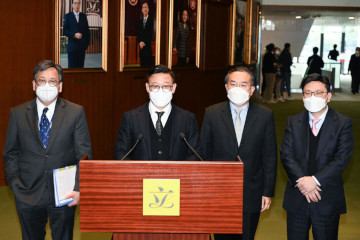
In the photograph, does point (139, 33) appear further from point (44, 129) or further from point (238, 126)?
point (44, 129)

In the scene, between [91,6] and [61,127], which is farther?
[91,6]

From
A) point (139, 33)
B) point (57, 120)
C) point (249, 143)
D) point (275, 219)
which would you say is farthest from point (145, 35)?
point (57, 120)

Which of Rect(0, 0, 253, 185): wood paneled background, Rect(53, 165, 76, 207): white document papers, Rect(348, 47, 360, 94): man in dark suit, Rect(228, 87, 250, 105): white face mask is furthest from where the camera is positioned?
Rect(348, 47, 360, 94): man in dark suit

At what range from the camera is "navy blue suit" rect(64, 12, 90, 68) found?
22.6 ft

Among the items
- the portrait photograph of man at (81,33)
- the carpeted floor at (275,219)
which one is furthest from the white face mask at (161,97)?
the portrait photograph of man at (81,33)

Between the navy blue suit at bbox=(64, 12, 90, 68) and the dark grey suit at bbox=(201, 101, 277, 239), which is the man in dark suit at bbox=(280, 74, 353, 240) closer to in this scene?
the dark grey suit at bbox=(201, 101, 277, 239)

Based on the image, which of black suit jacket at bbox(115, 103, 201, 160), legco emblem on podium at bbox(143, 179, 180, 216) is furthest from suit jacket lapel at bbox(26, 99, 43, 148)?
legco emblem on podium at bbox(143, 179, 180, 216)

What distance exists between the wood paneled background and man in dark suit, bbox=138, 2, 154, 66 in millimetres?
226

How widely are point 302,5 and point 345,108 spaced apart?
4.85m

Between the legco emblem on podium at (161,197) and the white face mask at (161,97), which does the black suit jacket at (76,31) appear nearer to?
the white face mask at (161,97)

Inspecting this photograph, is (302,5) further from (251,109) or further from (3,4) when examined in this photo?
(251,109)

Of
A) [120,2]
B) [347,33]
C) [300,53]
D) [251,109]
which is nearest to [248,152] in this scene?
[251,109]

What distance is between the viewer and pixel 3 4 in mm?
6328

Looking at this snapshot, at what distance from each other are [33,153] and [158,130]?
2.54 feet
